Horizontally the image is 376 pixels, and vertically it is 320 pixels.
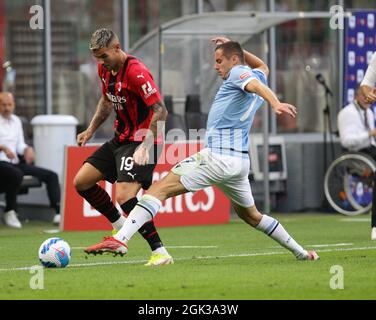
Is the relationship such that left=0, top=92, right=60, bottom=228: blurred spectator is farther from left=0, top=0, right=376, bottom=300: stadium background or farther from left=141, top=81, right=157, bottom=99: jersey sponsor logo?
left=141, top=81, right=157, bottom=99: jersey sponsor logo

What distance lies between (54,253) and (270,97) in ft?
7.77

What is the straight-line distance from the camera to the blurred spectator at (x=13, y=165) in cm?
1752

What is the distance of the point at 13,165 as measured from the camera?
17.8 metres

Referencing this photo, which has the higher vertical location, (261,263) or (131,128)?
(131,128)

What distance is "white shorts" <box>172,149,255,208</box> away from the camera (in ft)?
35.2

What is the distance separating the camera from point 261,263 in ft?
36.4

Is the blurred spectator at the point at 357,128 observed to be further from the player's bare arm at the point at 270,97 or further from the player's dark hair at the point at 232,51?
the player's bare arm at the point at 270,97

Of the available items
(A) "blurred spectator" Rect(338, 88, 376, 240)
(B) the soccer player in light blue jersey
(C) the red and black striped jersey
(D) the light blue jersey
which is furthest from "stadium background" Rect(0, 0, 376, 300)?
(C) the red and black striped jersey

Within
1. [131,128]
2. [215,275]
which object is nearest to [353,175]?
[131,128]

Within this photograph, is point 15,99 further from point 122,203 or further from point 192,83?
point 122,203

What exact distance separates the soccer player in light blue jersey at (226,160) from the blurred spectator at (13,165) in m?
6.89

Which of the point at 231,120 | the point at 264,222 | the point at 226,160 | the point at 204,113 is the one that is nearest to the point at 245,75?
the point at 231,120

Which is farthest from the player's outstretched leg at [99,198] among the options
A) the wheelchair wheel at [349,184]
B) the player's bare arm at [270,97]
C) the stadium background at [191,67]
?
the wheelchair wheel at [349,184]
